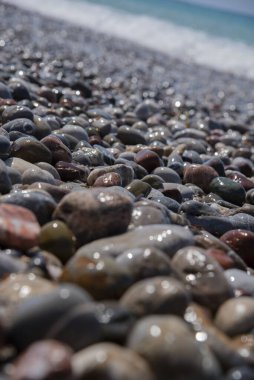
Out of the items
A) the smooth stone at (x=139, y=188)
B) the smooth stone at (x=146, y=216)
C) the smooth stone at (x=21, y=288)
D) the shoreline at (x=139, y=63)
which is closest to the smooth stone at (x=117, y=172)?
the smooth stone at (x=139, y=188)

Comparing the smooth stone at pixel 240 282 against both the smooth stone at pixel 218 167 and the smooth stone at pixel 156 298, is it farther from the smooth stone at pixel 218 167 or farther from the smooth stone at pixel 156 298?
the smooth stone at pixel 218 167

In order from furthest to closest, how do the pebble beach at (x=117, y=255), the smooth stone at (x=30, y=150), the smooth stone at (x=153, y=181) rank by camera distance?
the smooth stone at (x=153, y=181) < the smooth stone at (x=30, y=150) < the pebble beach at (x=117, y=255)

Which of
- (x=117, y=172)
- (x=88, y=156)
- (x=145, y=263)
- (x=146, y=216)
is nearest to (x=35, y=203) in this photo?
(x=146, y=216)

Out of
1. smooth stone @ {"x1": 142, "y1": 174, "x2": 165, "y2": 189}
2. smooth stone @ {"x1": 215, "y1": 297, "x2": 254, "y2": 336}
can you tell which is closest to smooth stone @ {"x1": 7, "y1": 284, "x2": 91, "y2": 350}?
smooth stone @ {"x1": 215, "y1": 297, "x2": 254, "y2": 336}

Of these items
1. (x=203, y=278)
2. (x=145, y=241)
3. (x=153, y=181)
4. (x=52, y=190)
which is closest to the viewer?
Answer: (x=203, y=278)

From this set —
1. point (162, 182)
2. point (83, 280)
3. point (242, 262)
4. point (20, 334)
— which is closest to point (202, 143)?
point (162, 182)

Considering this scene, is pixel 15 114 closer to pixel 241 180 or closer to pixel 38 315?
pixel 241 180
